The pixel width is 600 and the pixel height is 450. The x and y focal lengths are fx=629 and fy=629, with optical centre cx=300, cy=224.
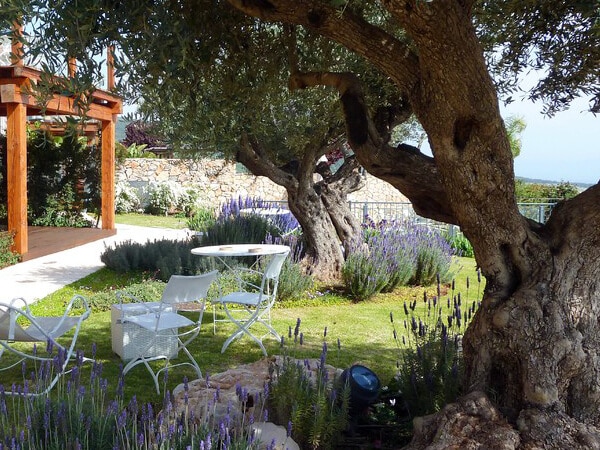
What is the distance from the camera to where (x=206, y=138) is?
26.6 feet

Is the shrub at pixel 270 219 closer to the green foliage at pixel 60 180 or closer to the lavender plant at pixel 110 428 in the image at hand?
the green foliage at pixel 60 180

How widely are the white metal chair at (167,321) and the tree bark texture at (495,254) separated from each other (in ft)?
7.07

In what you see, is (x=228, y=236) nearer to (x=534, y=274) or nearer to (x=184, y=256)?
(x=184, y=256)

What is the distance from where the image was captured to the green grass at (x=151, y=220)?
19.2 m

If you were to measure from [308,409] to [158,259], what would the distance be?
7.02 meters

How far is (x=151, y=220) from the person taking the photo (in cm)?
2078

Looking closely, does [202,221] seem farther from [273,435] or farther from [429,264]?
[273,435]

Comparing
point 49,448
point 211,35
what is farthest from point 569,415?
point 211,35

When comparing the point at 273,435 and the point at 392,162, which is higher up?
the point at 392,162

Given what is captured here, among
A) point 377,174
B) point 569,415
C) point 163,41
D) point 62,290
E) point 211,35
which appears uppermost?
point 211,35

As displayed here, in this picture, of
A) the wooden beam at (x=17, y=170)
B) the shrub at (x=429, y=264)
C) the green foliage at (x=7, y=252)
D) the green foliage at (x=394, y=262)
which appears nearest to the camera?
the green foliage at (x=394, y=262)

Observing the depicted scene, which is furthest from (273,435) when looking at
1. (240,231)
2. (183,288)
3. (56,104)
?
(56,104)

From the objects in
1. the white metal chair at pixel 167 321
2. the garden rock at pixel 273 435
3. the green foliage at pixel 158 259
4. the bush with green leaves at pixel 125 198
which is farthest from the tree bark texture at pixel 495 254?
the bush with green leaves at pixel 125 198

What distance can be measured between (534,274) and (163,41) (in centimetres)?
222
